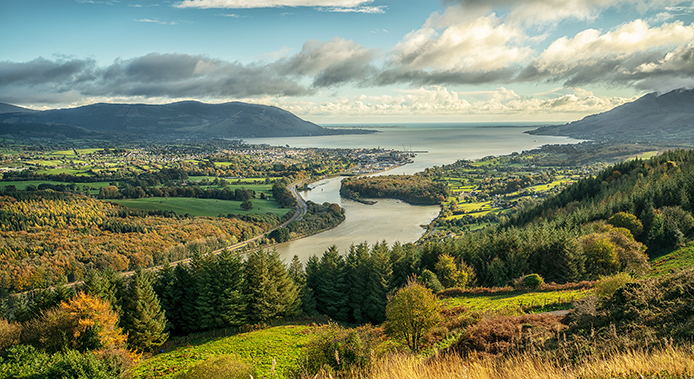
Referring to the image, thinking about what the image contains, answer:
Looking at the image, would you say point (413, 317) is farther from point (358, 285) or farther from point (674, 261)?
point (674, 261)

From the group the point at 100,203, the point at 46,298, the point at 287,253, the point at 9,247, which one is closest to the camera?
the point at 46,298

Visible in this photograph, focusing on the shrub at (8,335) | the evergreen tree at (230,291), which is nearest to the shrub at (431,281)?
the evergreen tree at (230,291)

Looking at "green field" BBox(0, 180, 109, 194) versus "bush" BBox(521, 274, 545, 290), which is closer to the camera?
"bush" BBox(521, 274, 545, 290)

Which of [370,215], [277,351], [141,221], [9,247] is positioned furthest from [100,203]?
[277,351]

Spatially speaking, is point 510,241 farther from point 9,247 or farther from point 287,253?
point 9,247

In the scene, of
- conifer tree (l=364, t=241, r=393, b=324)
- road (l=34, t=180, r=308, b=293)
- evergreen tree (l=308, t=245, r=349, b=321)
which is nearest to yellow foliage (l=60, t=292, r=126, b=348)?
evergreen tree (l=308, t=245, r=349, b=321)

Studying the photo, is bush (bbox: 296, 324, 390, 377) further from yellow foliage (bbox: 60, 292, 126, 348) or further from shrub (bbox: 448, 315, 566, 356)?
yellow foliage (bbox: 60, 292, 126, 348)
